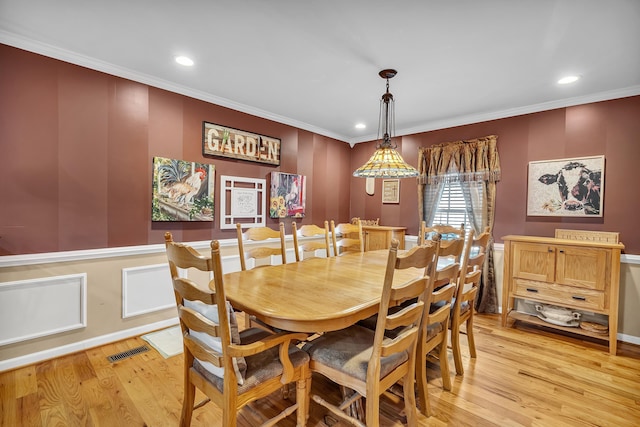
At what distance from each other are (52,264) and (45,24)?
181 cm

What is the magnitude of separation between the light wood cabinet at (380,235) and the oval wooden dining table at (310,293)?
192 cm

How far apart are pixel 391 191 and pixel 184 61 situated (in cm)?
333

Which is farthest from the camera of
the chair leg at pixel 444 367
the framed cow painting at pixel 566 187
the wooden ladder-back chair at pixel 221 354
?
the framed cow painting at pixel 566 187

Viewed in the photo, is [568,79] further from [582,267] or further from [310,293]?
[310,293]

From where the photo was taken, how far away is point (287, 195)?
4.21 m

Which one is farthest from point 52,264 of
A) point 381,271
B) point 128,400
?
point 381,271

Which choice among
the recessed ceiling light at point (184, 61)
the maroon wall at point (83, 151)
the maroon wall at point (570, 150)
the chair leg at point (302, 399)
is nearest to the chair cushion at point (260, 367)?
the chair leg at point (302, 399)

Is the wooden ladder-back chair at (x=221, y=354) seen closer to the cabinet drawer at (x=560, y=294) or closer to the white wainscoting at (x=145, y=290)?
the white wainscoting at (x=145, y=290)

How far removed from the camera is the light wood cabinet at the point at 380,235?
438cm

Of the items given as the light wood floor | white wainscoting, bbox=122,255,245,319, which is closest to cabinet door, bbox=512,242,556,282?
the light wood floor

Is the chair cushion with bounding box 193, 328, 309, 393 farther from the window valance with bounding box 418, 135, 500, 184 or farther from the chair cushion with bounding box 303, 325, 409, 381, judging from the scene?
the window valance with bounding box 418, 135, 500, 184

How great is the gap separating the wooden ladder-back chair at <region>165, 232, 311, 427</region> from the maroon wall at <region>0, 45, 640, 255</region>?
5.76 feet

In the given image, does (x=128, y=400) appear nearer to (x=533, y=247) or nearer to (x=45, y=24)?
(x=45, y=24)

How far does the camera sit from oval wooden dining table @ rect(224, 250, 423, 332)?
1.37 m
